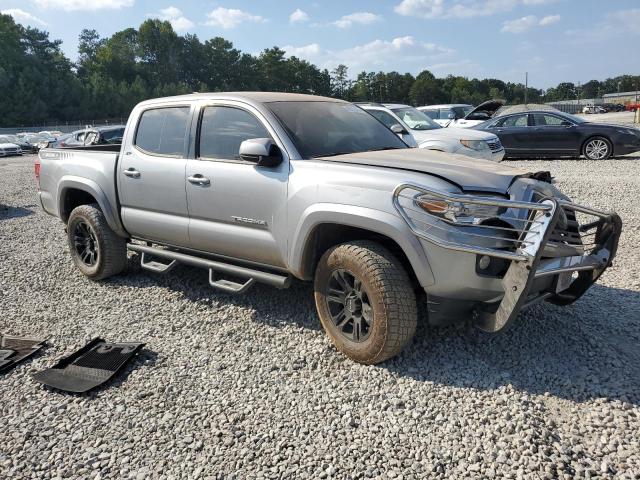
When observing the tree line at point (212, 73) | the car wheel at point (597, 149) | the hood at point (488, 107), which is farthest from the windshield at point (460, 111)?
the tree line at point (212, 73)

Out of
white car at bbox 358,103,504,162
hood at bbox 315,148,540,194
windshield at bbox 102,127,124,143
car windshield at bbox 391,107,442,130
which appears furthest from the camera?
windshield at bbox 102,127,124,143

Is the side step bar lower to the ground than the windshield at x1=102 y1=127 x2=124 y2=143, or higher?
lower

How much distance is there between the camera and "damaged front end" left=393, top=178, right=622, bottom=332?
288cm

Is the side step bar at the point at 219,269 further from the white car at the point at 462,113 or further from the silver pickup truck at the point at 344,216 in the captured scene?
the white car at the point at 462,113

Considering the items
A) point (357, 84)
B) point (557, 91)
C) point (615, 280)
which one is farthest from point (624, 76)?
point (615, 280)

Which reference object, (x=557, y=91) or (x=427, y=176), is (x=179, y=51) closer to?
(x=557, y=91)

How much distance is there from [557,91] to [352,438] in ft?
499

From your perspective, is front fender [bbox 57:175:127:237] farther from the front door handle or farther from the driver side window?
the driver side window

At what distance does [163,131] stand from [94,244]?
1.62 metres

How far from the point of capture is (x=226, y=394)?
337 cm

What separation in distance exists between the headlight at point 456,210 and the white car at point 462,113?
1268 cm

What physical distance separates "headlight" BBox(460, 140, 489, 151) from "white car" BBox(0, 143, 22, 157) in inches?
1080

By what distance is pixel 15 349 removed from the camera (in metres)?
4.17

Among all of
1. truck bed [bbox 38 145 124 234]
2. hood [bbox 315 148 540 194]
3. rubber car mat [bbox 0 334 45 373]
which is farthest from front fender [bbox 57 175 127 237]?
hood [bbox 315 148 540 194]
